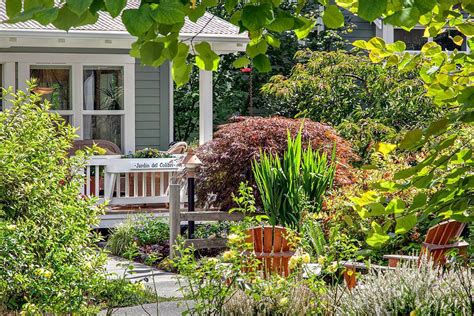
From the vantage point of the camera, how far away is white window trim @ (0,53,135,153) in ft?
51.2

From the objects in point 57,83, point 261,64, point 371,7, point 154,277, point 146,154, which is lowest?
point 154,277

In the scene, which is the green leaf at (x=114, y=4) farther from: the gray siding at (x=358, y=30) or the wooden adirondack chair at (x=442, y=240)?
the gray siding at (x=358, y=30)

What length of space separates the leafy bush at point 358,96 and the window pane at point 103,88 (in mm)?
2804

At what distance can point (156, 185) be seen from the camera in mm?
15367

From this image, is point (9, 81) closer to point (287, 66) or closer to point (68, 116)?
point (68, 116)

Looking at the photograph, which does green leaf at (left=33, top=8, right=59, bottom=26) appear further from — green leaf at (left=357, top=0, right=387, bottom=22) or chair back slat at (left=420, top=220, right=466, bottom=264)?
chair back slat at (left=420, top=220, right=466, bottom=264)

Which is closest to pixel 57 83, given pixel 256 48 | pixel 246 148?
pixel 246 148

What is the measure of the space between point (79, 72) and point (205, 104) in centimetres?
239

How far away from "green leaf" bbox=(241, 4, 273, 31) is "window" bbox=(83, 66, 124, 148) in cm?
1323

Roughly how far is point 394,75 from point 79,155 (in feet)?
31.3

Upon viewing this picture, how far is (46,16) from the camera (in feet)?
8.60

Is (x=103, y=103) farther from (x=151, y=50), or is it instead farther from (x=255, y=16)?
(x=255, y=16)

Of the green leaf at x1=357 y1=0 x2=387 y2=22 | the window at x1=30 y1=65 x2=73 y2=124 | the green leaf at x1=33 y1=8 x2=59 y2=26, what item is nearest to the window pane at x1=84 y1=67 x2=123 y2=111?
the window at x1=30 y1=65 x2=73 y2=124

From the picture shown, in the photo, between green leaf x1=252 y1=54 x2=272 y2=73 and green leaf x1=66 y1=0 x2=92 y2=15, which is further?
green leaf x1=252 y1=54 x2=272 y2=73
